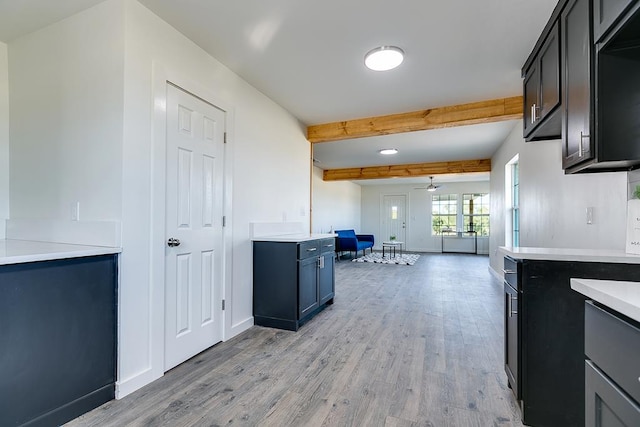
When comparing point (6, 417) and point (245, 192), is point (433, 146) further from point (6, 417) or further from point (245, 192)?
point (6, 417)

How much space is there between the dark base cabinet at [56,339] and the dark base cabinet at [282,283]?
1474 mm

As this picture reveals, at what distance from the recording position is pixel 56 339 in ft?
5.36

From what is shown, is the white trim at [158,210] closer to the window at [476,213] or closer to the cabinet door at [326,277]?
the cabinet door at [326,277]

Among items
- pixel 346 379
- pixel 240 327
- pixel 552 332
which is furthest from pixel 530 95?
pixel 240 327

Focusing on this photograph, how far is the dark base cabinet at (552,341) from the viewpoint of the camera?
1.54 metres

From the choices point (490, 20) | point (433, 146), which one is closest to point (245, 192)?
point (490, 20)

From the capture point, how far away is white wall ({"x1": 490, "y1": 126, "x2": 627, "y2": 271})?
6.29 feet

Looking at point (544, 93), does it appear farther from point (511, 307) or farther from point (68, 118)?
point (68, 118)

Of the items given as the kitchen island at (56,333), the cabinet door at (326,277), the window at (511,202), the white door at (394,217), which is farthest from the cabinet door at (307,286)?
the white door at (394,217)

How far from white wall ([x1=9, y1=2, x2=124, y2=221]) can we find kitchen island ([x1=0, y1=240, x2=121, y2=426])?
0.39 meters

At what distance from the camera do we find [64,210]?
6.95 feet

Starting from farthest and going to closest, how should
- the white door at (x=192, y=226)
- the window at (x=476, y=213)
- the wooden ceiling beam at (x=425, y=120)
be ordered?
the window at (x=476, y=213) → the wooden ceiling beam at (x=425, y=120) → the white door at (x=192, y=226)

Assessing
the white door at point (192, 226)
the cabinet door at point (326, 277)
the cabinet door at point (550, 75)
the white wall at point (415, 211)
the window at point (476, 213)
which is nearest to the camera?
the cabinet door at point (550, 75)

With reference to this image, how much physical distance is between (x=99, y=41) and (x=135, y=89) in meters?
0.40
